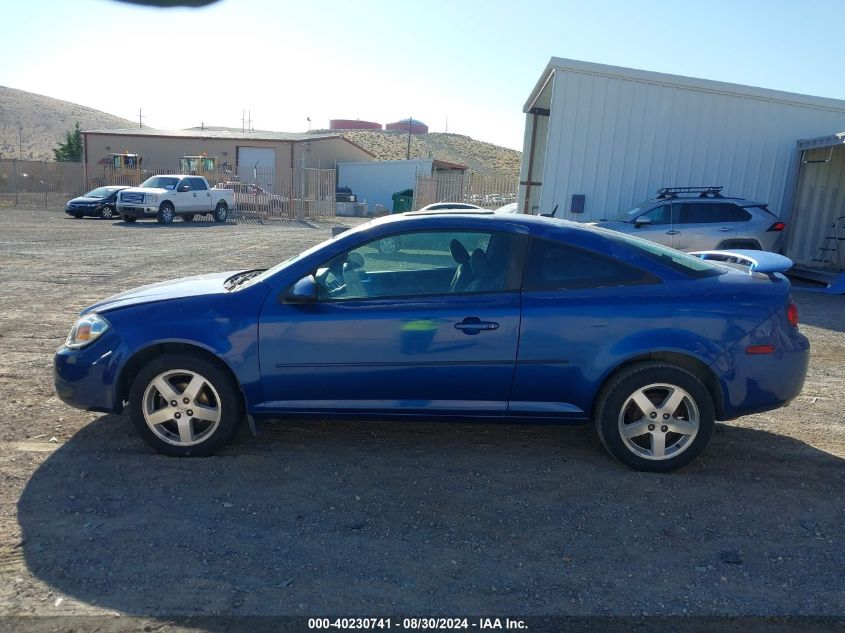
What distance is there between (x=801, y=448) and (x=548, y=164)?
1013cm

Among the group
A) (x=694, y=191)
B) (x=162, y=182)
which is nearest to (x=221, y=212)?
(x=162, y=182)

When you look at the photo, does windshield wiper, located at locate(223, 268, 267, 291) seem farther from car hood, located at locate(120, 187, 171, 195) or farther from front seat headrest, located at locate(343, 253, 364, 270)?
car hood, located at locate(120, 187, 171, 195)

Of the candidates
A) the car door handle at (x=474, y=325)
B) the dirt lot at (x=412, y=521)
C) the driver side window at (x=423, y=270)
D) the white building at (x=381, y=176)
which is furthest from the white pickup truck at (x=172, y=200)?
the car door handle at (x=474, y=325)

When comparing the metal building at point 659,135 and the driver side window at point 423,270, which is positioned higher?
the metal building at point 659,135

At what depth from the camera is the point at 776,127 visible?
49.1 ft

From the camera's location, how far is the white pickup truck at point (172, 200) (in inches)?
1036

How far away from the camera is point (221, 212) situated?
29.6 meters

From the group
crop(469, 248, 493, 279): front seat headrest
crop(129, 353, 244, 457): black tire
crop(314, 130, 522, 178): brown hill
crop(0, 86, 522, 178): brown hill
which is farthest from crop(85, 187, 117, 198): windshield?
crop(314, 130, 522, 178): brown hill

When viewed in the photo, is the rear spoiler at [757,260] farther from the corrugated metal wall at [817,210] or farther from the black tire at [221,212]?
the black tire at [221,212]

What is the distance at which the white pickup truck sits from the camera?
26312mm

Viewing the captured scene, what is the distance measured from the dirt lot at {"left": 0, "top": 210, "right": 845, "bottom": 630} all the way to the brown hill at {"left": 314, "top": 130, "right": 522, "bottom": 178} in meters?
72.3

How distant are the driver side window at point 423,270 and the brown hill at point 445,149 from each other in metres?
72.2

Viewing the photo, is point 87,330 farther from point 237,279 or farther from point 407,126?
point 407,126

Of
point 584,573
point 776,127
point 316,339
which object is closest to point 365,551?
point 584,573
